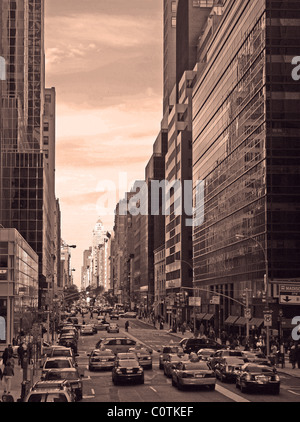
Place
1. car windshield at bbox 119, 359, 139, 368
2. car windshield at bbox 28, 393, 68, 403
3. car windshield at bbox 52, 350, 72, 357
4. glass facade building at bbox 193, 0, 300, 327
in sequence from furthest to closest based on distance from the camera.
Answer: glass facade building at bbox 193, 0, 300, 327 < car windshield at bbox 52, 350, 72, 357 < car windshield at bbox 119, 359, 139, 368 < car windshield at bbox 28, 393, 68, 403

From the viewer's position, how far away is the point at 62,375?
30.7 metres

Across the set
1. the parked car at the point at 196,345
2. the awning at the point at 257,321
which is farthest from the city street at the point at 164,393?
the awning at the point at 257,321

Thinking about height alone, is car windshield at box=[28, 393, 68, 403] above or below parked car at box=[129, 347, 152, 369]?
above

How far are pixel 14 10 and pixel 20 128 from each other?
1019 inches

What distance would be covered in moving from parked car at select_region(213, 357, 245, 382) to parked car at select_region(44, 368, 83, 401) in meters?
10.0

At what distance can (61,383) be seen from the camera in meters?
23.7

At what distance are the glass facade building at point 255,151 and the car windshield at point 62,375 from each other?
111 ft

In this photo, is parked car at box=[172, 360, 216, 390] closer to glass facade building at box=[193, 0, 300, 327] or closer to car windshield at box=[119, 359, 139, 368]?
car windshield at box=[119, 359, 139, 368]

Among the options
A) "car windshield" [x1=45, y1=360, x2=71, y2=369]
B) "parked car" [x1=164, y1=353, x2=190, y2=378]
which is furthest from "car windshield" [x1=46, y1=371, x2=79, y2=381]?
"parked car" [x1=164, y1=353, x2=190, y2=378]

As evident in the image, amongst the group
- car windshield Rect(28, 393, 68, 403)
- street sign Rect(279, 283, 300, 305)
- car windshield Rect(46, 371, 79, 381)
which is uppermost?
street sign Rect(279, 283, 300, 305)

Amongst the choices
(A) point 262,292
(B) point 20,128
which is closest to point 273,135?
(A) point 262,292

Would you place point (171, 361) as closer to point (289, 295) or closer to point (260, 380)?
point (260, 380)

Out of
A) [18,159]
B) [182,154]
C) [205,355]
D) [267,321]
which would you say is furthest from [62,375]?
[182,154]

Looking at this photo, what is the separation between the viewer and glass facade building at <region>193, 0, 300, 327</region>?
247 feet
